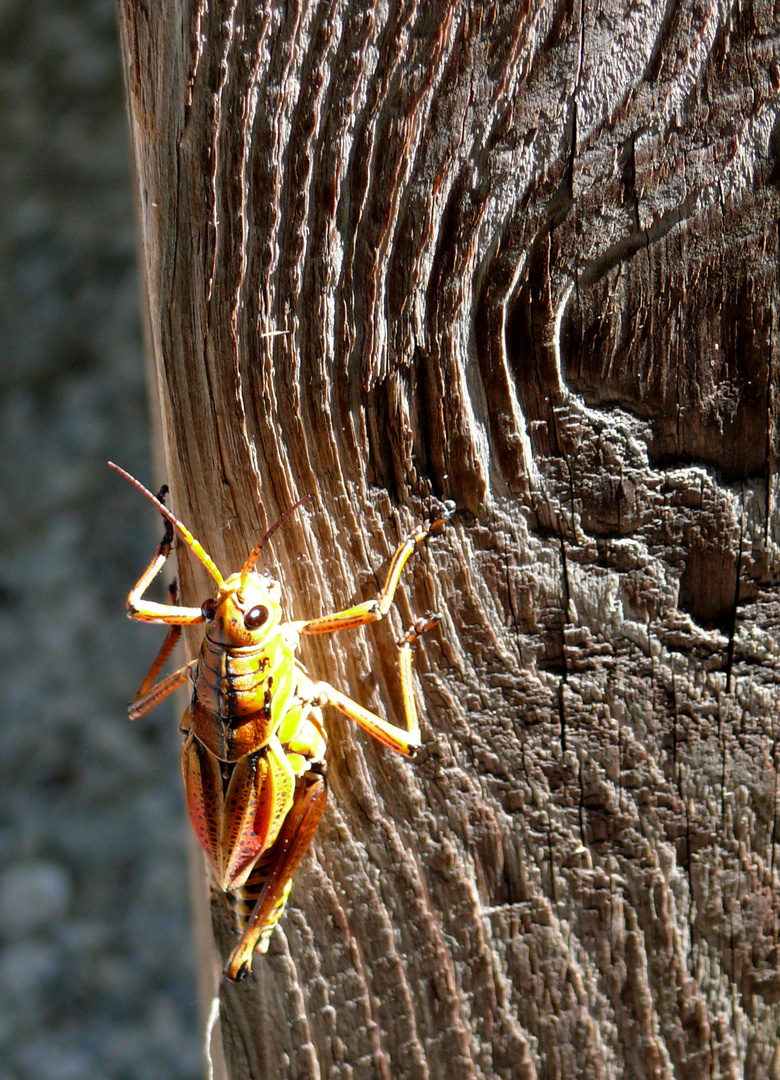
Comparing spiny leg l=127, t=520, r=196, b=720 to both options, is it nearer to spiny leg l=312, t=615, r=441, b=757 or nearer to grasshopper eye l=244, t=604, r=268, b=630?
grasshopper eye l=244, t=604, r=268, b=630

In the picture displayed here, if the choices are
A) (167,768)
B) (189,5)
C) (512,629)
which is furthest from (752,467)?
(167,768)

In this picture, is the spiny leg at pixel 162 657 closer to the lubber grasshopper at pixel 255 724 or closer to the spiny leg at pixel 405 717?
the lubber grasshopper at pixel 255 724

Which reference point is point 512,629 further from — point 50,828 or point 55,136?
point 55,136

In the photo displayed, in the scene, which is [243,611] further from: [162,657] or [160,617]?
[162,657]

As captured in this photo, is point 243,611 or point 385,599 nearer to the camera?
point 385,599

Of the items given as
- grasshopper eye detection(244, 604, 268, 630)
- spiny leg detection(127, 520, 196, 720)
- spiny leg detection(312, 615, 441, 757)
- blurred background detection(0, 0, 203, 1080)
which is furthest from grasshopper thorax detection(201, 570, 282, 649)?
blurred background detection(0, 0, 203, 1080)

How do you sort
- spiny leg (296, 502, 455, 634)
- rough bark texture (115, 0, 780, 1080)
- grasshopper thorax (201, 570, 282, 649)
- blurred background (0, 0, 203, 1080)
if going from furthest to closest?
blurred background (0, 0, 203, 1080) < grasshopper thorax (201, 570, 282, 649) < spiny leg (296, 502, 455, 634) < rough bark texture (115, 0, 780, 1080)

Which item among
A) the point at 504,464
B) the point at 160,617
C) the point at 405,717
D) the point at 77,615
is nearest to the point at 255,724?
the point at 160,617
